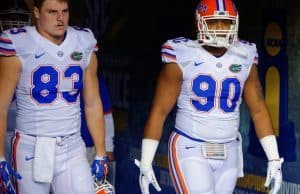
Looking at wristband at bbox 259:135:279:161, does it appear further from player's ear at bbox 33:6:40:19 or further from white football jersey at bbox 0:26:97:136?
player's ear at bbox 33:6:40:19

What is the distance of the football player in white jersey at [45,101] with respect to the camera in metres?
6.01

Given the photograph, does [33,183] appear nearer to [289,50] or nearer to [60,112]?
[60,112]

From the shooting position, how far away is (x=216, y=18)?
627 centimetres

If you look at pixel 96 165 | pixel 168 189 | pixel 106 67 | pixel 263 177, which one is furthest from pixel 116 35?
pixel 96 165

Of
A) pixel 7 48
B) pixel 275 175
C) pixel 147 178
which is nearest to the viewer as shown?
pixel 7 48

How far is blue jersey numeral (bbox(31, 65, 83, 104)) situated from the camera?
6.04 metres

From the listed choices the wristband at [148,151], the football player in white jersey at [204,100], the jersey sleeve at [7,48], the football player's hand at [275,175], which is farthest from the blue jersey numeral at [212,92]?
the jersey sleeve at [7,48]

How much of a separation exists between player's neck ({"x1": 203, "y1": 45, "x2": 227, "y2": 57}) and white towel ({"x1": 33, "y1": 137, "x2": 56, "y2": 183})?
103cm

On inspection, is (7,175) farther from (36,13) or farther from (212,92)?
(212,92)

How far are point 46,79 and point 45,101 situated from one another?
125 millimetres

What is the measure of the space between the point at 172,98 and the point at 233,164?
1.68 ft

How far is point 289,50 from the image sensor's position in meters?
7.04

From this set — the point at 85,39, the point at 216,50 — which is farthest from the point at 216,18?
the point at 85,39

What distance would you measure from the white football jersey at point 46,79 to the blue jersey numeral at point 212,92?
653 millimetres
